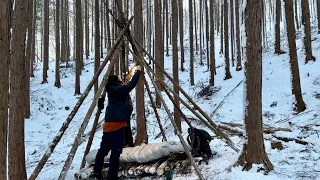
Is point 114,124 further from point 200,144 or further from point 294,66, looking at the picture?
point 294,66

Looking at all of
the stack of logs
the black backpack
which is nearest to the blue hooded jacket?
the stack of logs

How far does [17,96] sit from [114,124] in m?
1.70

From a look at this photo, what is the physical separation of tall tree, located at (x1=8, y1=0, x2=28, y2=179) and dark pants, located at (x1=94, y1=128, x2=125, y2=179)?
127 cm

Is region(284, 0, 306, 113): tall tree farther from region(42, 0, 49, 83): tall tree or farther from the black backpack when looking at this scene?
region(42, 0, 49, 83): tall tree

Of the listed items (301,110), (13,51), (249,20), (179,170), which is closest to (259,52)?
(249,20)

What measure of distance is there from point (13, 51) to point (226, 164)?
407 centimetres

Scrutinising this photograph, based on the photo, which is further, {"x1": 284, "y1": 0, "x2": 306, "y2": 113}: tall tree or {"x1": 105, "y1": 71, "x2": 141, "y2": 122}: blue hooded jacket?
{"x1": 284, "y1": 0, "x2": 306, "y2": 113}: tall tree

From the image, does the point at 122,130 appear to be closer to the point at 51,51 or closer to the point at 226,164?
the point at 226,164

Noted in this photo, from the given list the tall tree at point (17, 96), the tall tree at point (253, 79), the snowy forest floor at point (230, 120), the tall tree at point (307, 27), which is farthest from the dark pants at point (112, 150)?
the tall tree at point (307, 27)

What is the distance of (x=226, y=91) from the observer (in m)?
14.2

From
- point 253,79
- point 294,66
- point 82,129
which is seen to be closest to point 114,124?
point 82,129

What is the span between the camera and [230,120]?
9992 millimetres

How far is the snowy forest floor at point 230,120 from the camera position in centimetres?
477

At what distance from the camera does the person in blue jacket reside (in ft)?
16.2
